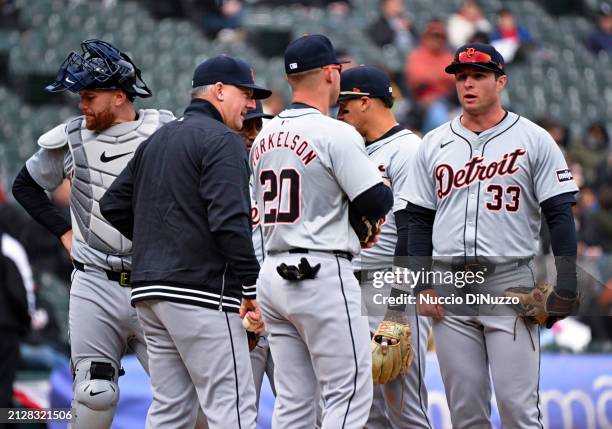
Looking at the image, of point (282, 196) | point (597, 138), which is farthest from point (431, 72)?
point (282, 196)

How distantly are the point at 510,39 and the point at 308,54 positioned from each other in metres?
11.5

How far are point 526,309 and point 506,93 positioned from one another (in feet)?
35.8

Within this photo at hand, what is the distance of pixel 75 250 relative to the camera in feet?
19.4

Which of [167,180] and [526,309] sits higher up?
[167,180]

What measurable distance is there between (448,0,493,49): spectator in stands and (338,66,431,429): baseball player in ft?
31.6

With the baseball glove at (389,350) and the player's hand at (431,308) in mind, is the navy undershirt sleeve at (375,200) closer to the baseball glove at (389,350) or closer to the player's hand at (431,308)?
the player's hand at (431,308)

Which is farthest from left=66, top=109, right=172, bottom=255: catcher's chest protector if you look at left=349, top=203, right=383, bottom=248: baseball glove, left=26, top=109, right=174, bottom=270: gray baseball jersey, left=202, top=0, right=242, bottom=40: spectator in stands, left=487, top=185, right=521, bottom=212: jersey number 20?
left=202, top=0, right=242, bottom=40: spectator in stands

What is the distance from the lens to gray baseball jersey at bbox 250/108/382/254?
5066mm

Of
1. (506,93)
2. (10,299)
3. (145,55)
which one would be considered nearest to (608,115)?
(506,93)

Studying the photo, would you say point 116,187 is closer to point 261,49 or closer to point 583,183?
point 583,183

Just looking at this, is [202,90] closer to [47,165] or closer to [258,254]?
[47,165]

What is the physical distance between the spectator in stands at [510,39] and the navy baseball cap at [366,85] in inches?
385

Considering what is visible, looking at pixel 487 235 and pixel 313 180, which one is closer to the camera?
pixel 313 180

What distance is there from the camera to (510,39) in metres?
16.2
